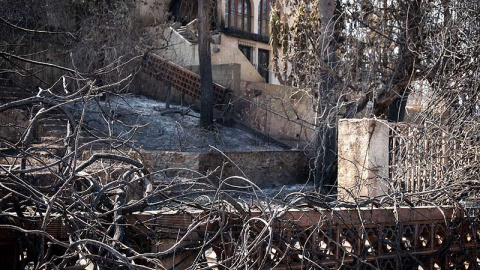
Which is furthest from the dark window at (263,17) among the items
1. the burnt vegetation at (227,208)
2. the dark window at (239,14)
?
the burnt vegetation at (227,208)

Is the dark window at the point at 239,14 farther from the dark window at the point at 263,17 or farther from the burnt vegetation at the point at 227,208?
the burnt vegetation at the point at 227,208

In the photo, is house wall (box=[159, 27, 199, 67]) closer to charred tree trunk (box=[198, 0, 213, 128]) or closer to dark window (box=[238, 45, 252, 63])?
charred tree trunk (box=[198, 0, 213, 128])

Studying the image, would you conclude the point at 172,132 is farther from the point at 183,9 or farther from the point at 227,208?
the point at 227,208

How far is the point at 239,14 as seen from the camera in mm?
30703

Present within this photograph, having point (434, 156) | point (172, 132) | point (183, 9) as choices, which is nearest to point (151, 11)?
point (183, 9)

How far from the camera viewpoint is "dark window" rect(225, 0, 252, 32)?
3002 cm

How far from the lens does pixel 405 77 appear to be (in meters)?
12.9

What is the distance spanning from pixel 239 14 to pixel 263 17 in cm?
176

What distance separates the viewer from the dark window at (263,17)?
31795 millimetres

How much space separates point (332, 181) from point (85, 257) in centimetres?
1236

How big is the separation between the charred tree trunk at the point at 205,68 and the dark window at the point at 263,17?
479 inches

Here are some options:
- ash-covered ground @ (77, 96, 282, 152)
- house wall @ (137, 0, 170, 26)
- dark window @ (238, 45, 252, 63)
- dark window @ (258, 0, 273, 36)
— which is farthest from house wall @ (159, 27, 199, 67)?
dark window @ (258, 0, 273, 36)

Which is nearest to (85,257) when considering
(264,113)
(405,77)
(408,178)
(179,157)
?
(408,178)

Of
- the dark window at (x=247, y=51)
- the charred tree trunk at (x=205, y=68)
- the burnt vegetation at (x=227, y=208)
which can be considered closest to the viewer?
the burnt vegetation at (x=227, y=208)
